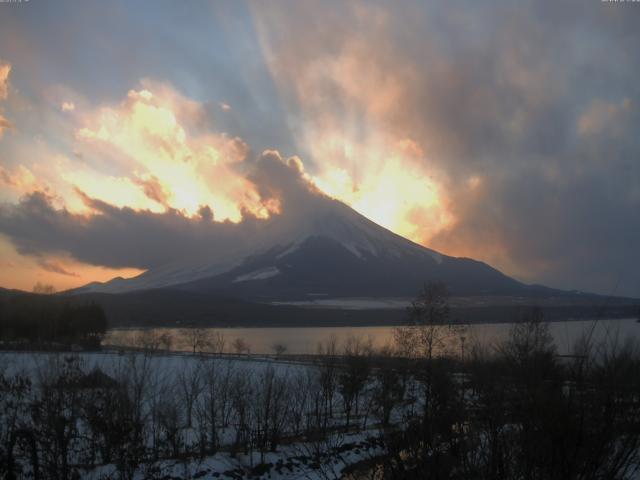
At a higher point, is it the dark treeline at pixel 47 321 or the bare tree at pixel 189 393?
the dark treeline at pixel 47 321

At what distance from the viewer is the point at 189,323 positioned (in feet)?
321

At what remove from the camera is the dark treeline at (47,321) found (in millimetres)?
36750

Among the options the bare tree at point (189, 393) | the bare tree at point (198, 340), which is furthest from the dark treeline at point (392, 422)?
the bare tree at point (198, 340)

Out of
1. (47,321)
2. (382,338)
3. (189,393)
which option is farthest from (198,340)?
(189,393)

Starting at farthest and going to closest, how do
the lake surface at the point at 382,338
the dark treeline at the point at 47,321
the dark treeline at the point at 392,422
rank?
the dark treeline at the point at 47,321, the lake surface at the point at 382,338, the dark treeline at the point at 392,422

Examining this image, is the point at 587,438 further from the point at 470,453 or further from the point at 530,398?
the point at 470,453

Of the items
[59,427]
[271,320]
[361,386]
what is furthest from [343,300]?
[59,427]

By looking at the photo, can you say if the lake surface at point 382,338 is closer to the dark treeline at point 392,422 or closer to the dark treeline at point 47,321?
the dark treeline at point 392,422

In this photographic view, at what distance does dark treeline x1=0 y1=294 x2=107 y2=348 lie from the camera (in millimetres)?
36750

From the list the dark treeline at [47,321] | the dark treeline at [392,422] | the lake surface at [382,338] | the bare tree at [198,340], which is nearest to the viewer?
the dark treeline at [392,422]

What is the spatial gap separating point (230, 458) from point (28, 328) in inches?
1196

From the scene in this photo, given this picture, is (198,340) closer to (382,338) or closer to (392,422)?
(382,338)

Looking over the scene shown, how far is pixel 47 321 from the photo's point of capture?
38750 mm

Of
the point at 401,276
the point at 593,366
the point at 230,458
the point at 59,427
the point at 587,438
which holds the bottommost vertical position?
the point at 230,458
